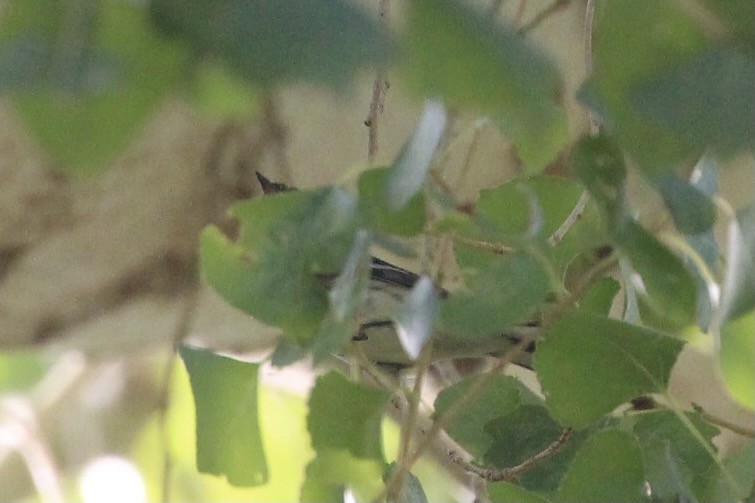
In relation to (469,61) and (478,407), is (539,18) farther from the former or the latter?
(469,61)

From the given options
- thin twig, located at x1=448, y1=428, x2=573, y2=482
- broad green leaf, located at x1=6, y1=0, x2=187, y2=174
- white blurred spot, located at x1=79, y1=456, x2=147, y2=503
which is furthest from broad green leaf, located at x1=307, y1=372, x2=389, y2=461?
→ white blurred spot, located at x1=79, y1=456, x2=147, y2=503

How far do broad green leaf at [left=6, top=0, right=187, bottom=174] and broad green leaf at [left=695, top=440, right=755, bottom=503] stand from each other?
35 cm

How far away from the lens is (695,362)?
1.03 metres

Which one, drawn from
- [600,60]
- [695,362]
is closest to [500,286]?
[600,60]

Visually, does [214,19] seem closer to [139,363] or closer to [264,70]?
[264,70]

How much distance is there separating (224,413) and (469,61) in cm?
36

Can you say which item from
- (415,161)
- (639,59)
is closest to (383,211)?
(415,161)

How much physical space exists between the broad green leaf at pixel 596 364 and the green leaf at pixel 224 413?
16cm

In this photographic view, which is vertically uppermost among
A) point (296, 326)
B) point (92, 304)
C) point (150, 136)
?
point (296, 326)

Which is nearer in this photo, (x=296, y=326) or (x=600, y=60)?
(x=600, y=60)

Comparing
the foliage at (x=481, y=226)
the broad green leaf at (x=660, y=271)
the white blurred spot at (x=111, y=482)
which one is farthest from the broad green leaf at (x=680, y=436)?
the white blurred spot at (x=111, y=482)

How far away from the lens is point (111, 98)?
159mm

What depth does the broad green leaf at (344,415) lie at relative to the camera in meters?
0.44

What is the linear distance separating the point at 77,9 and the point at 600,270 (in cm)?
29
